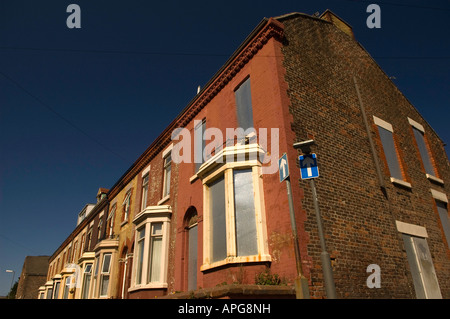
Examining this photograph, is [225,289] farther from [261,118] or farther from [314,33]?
[314,33]

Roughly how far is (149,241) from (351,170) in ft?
28.1

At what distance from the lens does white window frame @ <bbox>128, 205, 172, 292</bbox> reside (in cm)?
1266

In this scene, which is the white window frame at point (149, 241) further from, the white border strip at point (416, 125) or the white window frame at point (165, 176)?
the white border strip at point (416, 125)

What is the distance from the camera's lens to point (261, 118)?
32.7 ft

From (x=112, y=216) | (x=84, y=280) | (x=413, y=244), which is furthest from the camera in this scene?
(x=112, y=216)

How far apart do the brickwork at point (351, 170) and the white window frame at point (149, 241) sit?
7.16 metres

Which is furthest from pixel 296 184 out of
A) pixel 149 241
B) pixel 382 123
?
pixel 149 241

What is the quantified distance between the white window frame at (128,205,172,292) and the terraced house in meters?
0.05

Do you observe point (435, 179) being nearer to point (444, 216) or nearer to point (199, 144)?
point (444, 216)

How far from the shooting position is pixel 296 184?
8320mm

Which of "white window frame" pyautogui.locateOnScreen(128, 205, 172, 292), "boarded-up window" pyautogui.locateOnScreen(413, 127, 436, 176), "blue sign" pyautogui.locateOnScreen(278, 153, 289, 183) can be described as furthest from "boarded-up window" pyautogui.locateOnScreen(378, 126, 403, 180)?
"white window frame" pyautogui.locateOnScreen(128, 205, 172, 292)

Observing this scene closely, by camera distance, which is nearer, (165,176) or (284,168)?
→ (284,168)

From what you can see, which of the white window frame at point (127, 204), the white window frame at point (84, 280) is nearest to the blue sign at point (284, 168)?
the white window frame at point (127, 204)
